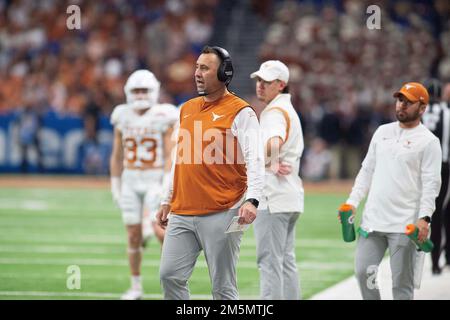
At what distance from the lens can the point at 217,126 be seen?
679cm

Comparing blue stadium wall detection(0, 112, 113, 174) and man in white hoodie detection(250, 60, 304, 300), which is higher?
man in white hoodie detection(250, 60, 304, 300)

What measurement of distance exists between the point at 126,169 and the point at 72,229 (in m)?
5.84

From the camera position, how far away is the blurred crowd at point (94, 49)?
27094 mm

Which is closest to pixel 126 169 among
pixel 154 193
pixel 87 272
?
pixel 154 193

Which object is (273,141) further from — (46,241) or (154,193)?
(46,241)

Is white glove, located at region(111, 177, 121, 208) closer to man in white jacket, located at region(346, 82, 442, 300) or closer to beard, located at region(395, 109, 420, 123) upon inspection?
man in white jacket, located at region(346, 82, 442, 300)

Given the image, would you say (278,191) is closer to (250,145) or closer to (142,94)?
(250,145)

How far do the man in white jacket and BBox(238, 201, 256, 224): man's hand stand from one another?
131cm

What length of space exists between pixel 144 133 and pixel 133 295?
1.65 metres

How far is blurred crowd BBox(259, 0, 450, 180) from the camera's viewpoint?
24656 millimetres

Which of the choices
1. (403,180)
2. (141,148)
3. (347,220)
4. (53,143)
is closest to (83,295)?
(141,148)

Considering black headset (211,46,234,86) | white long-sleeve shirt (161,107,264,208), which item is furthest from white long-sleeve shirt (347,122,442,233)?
black headset (211,46,234,86)

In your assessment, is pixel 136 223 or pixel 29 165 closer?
pixel 136 223

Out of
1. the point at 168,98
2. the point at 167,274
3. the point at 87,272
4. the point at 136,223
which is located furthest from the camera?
the point at 168,98
